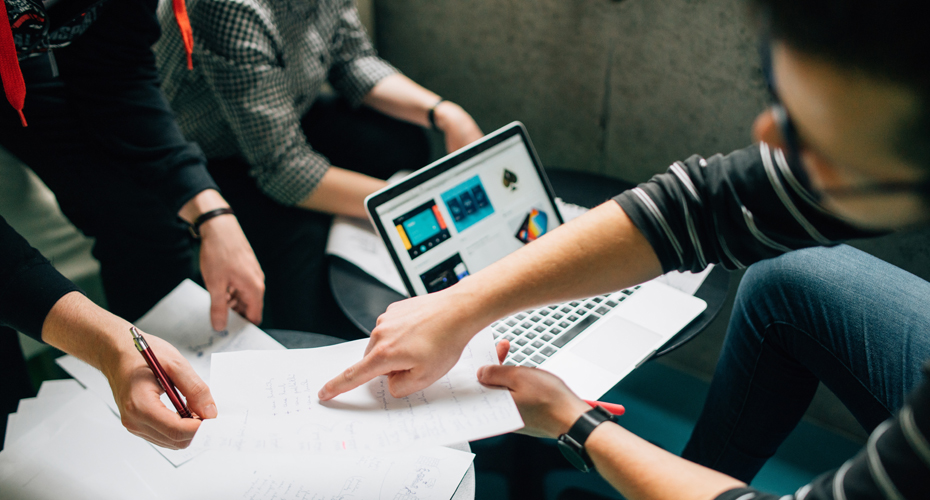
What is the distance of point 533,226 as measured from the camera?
3.45 ft

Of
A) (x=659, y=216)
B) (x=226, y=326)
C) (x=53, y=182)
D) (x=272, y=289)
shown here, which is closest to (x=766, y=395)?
(x=659, y=216)

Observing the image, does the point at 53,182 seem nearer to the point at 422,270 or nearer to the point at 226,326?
the point at 226,326

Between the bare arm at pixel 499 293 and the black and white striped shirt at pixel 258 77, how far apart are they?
67 cm

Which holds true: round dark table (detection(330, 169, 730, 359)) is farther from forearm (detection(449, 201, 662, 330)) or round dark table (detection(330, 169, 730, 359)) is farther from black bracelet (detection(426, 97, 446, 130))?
black bracelet (detection(426, 97, 446, 130))

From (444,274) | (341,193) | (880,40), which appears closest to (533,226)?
(444,274)

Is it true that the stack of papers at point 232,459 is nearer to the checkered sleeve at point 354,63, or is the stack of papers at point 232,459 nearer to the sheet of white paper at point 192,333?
the sheet of white paper at point 192,333

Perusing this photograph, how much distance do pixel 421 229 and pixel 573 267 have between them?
0.33 m

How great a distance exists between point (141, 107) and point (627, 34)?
111 centimetres

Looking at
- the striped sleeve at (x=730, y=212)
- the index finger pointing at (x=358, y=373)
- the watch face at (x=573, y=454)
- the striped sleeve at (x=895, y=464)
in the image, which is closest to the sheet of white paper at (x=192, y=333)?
the index finger pointing at (x=358, y=373)

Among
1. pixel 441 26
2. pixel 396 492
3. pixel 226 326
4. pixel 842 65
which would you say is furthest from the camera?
pixel 441 26

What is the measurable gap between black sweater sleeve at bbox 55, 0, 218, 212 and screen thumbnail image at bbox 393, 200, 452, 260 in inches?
15.0

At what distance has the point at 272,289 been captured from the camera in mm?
1275

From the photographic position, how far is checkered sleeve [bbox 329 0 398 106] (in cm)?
143

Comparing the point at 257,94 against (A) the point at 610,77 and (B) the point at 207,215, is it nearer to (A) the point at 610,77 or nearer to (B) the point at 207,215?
(B) the point at 207,215
